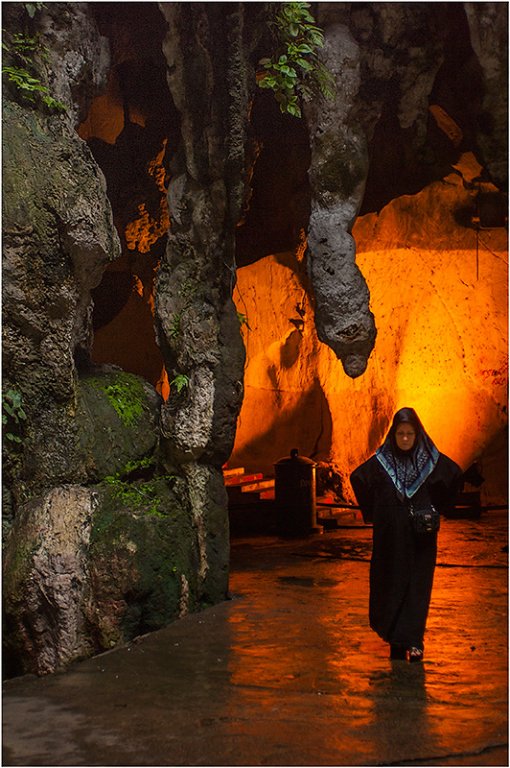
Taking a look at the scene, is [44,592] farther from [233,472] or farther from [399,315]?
[399,315]

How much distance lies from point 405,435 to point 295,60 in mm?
3754

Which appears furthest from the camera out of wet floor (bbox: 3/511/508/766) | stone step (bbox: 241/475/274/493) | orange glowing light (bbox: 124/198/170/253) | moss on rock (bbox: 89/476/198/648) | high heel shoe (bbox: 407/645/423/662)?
stone step (bbox: 241/475/274/493)

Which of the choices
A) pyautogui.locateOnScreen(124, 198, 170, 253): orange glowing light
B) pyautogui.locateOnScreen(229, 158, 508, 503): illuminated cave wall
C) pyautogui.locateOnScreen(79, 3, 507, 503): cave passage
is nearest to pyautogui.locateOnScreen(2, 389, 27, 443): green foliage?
pyautogui.locateOnScreen(79, 3, 507, 503): cave passage

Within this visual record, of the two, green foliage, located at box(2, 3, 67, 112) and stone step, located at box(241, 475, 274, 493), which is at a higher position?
green foliage, located at box(2, 3, 67, 112)

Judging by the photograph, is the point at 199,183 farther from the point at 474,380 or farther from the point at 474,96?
the point at 474,380

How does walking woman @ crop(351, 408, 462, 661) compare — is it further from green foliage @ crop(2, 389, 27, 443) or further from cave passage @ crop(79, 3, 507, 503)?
cave passage @ crop(79, 3, 507, 503)

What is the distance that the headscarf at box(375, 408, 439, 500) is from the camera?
7672 mm

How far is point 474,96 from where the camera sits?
11.8 m

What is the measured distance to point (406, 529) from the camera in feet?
25.1


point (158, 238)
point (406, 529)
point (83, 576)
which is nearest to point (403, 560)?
point (406, 529)

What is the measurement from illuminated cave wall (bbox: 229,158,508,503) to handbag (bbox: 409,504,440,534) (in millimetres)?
8502

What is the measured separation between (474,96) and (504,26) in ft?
7.57

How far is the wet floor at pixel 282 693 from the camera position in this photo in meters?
5.69

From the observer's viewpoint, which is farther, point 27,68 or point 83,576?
point 27,68
